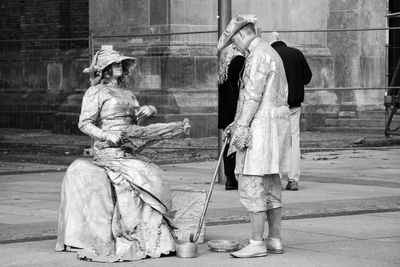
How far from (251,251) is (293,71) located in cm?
536

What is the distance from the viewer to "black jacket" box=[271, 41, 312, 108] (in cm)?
1364

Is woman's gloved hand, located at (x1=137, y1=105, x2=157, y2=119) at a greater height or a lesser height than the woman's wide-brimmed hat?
lesser

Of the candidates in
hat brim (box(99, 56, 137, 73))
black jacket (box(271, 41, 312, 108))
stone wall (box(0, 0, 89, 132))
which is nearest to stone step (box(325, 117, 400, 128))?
stone wall (box(0, 0, 89, 132))

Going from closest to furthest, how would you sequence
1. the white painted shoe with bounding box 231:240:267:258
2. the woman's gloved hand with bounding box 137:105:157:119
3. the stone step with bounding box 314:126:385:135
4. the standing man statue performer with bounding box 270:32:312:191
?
the white painted shoe with bounding box 231:240:267:258 → the woman's gloved hand with bounding box 137:105:157:119 → the standing man statue performer with bounding box 270:32:312:191 → the stone step with bounding box 314:126:385:135

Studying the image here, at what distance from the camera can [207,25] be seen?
912 inches

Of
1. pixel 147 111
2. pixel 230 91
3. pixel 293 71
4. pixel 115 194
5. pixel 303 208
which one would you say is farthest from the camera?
pixel 293 71

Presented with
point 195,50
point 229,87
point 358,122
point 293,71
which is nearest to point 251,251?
point 229,87

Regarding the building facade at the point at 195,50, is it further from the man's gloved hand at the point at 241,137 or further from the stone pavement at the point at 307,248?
the man's gloved hand at the point at 241,137

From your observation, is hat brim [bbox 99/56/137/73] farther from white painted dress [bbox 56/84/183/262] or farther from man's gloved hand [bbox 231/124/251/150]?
man's gloved hand [bbox 231/124/251/150]

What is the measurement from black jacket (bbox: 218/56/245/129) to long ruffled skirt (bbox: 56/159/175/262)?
4.55 meters

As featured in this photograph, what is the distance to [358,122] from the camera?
23891mm

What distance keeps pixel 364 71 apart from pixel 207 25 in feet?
13.4

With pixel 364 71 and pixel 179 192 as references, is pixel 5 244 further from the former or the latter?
pixel 364 71

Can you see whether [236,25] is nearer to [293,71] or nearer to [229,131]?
[229,131]
